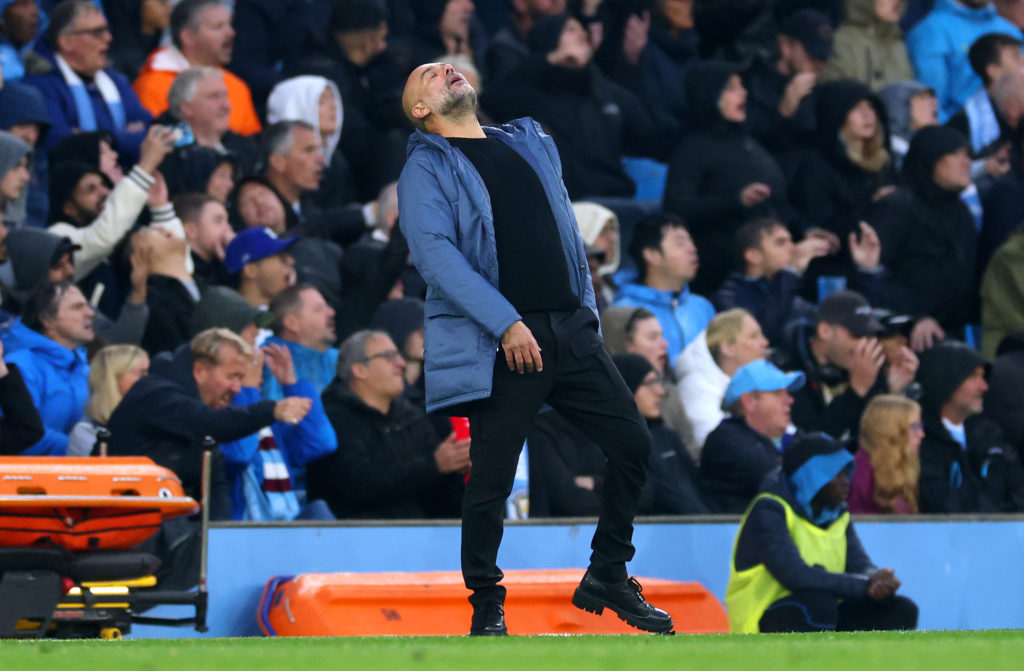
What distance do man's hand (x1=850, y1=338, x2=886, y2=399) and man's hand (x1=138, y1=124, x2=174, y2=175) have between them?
3.94 m

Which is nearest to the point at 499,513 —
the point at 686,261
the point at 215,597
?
the point at 215,597

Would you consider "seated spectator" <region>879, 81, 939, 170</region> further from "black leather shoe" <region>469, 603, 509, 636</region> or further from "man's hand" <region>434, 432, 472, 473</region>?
"black leather shoe" <region>469, 603, 509, 636</region>

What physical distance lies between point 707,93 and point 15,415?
18.1 ft

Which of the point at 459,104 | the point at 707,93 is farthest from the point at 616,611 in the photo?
the point at 707,93

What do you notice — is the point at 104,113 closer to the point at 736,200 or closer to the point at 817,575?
the point at 736,200

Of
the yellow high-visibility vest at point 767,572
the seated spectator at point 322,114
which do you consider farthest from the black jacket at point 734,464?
the seated spectator at point 322,114

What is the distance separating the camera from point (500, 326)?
4.87 m

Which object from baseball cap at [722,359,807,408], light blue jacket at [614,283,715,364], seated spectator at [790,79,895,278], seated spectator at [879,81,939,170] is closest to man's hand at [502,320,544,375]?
baseball cap at [722,359,807,408]

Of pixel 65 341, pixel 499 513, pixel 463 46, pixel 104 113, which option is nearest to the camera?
pixel 499 513

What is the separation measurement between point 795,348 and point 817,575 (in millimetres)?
2480

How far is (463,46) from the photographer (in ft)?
A: 37.1

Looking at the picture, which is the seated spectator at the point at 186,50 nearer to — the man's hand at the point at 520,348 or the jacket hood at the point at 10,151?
the jacket hood at the point at 10,151

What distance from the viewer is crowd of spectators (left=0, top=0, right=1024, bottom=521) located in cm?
786

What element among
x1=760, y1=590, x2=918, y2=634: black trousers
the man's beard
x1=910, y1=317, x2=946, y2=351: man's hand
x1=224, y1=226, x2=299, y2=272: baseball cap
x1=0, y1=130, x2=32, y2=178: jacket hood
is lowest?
x1=760, y1=590, x2=918, y2=634: black trousers
